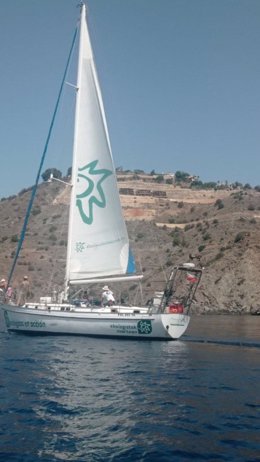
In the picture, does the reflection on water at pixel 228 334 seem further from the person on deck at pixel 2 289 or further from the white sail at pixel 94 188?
the person on deck at pixel 2 289

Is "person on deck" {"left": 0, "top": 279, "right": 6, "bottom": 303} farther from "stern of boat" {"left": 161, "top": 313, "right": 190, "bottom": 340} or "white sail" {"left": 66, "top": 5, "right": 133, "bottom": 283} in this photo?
"stern of boat" {"left": 161, "top": 313, "right": 190, "bottom": 340}

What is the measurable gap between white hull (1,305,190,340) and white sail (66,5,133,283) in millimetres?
2574

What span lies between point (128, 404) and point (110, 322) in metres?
14.5

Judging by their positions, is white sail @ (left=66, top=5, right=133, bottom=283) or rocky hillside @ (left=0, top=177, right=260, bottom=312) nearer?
white sail @ (left=66, top=5, right=133, bottom=283)

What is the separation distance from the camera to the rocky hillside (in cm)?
6103

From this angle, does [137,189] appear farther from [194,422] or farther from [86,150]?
[194,422]

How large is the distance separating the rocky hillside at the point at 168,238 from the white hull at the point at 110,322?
3404 millimetres

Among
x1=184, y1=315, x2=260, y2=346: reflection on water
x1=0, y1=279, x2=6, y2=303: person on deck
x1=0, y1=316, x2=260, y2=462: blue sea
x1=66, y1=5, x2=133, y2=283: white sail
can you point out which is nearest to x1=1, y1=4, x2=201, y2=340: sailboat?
x1=66, y1=5, x2=133, y2=283: white sail

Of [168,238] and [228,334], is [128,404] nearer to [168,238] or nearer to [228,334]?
[228,334]

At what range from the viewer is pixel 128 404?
573 inches

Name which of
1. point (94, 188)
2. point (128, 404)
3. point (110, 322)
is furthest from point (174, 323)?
point (128, 404)

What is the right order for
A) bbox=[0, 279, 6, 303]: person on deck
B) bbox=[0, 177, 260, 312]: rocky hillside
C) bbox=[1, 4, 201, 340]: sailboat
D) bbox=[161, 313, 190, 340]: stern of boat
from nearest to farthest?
bbox=[161, 313, 190, 340]: stern of boat < bbox=[1, 4, 201, 340]: sailboat < bbox=[0, 279, 6, 303]: person on deck < bbox=[0, 177, 260, 312]: rocky hillside

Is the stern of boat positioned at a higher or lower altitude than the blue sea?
higher

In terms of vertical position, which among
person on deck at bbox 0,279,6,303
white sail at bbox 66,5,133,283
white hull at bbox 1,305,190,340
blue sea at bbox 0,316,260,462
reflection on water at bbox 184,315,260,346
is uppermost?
white sail at bbox 66,5,133,283
